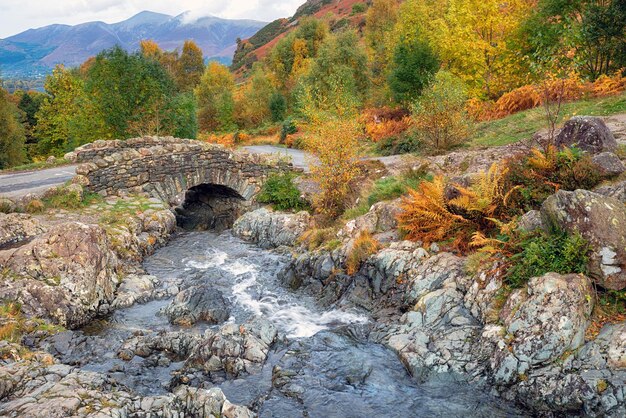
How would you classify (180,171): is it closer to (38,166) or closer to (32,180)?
(32,180)

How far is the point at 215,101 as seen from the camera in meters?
63.8

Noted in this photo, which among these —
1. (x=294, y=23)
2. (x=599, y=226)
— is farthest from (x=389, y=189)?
(x=294, y=23)

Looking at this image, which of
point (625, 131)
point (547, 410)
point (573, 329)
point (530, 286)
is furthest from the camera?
point (625, 131)

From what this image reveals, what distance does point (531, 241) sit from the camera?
1096 centimetres

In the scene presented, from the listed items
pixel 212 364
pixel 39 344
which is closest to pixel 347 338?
pixel 212 364

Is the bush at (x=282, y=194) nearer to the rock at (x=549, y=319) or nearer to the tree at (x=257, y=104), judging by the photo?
the rock at (x=549, y=319)

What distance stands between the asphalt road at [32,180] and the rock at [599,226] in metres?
19.1

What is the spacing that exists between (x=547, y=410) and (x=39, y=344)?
10.6 meters

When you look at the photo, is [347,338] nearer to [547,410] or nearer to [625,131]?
[547,410]

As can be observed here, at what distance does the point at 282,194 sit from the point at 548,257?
533 inches

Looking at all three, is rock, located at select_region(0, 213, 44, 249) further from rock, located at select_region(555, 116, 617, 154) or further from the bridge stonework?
rock, located at select_region(555, 116, 617, 154)

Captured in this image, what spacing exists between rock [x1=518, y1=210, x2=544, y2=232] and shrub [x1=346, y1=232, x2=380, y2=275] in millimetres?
4324

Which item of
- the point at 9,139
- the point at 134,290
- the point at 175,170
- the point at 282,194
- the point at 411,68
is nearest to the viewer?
the point at 134,290

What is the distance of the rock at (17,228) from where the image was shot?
15.9 metres
